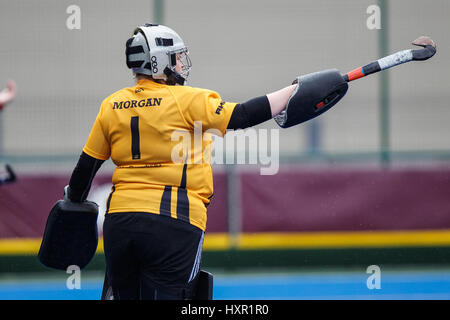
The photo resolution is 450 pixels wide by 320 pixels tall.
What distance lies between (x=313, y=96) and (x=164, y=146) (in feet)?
2.60

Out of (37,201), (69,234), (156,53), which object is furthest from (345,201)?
(156,53)

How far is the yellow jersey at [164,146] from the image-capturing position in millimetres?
3412

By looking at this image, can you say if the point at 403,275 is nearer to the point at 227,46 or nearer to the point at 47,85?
the point at 227,46

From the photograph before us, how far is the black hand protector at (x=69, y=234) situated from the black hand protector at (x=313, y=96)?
1278mm

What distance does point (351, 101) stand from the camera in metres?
8.91

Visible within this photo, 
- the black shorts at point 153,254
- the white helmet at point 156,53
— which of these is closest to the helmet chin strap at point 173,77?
the white helmet at point 156,53

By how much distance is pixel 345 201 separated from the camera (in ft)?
28.0

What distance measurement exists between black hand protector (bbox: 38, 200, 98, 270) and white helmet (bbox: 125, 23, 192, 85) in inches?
34.4

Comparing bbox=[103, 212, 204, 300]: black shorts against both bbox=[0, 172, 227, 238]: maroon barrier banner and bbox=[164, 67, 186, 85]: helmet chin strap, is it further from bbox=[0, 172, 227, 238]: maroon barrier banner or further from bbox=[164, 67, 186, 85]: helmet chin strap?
bbox=[0, 172, 227, 238]: maroon barrier banner

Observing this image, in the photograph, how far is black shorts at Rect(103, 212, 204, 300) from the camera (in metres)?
3.38

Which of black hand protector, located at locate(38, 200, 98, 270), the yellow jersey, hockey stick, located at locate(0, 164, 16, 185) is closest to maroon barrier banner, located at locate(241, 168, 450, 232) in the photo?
hockey stick, located at locate(0, 164, 16, 185)

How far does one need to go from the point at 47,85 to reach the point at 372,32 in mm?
4307

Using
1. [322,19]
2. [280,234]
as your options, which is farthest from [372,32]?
[280,234]

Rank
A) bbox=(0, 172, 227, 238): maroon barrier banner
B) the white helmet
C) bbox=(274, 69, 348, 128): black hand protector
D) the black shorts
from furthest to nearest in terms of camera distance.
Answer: bbox=(0, 172, 227, 238): maroon barrier banner
the white helmet
bbox=(274, 69, 348, 128): black hand protector
the black shorts
